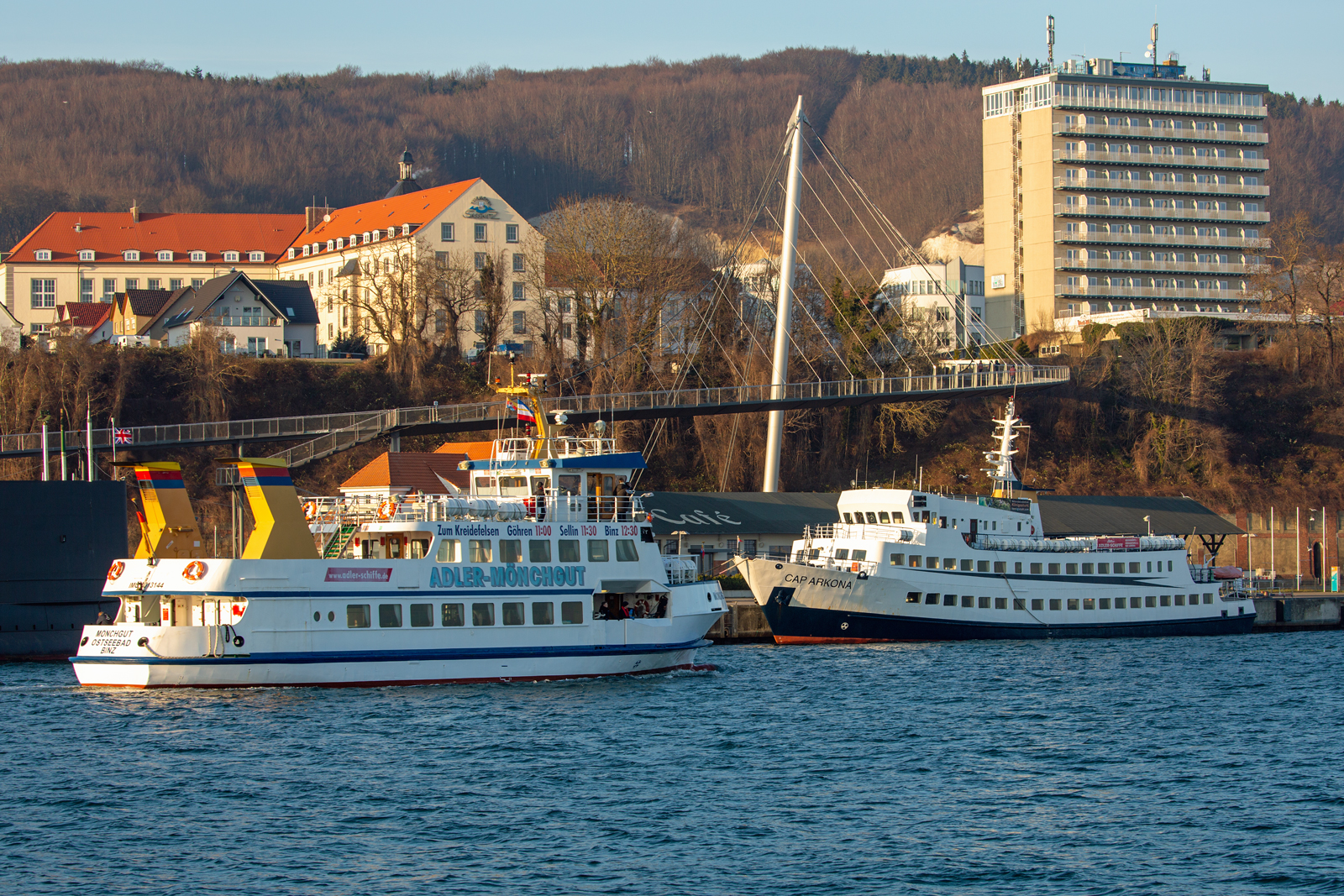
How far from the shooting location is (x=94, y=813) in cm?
2367

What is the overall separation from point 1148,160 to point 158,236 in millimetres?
73488

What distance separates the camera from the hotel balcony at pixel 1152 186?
108688mm

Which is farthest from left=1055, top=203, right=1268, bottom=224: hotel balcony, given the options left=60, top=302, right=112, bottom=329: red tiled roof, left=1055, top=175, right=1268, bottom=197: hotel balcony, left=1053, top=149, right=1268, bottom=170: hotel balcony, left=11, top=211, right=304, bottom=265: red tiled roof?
left=60, top=302, right=112, bottom=329: red tiled roof

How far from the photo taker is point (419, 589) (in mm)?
35000

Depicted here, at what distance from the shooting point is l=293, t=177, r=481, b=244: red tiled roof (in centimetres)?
9456

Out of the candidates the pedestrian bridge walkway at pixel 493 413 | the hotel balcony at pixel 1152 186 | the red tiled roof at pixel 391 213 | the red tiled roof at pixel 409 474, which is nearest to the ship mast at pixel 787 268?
the pedestrian bridge walkway at pixel 493 413

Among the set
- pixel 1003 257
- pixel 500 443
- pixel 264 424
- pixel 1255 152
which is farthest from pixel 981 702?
pixel 1255 152

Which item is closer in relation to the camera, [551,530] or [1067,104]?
[551,530]

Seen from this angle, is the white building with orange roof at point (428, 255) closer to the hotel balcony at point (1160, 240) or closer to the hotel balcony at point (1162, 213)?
the hotel balcony at point (1160, 240)

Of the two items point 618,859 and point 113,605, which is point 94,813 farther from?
point 113,605

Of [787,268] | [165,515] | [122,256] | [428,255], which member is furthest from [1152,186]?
[165,515]

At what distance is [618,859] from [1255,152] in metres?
107

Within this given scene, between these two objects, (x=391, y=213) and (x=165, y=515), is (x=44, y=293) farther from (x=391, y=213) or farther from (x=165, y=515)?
(x=165, y=515)

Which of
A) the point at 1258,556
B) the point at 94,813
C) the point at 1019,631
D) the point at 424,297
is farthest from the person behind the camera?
the point at 424,297
